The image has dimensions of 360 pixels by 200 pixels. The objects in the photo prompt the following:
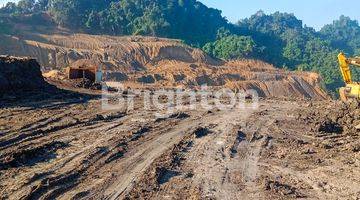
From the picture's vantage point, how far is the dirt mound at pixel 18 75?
17578 millimetres

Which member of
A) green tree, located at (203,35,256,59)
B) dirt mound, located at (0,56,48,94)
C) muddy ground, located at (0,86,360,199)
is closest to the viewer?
muddy ground, located at (0,86,360,199)

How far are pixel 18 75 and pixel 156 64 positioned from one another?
74.9 feet

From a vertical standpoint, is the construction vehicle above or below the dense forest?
below

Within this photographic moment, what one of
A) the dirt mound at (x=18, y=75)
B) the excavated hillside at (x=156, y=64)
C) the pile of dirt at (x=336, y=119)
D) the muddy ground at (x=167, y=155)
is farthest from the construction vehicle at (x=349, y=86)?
the dirt mound at (x=18, y=75)

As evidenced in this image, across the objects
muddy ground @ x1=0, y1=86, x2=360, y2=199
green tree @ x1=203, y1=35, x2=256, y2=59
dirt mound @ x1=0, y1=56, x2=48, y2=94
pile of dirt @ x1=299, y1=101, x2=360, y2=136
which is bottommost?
muddy ground @ x1=0, y1=86, x2=360, y2=199

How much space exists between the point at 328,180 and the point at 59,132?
7.28 m

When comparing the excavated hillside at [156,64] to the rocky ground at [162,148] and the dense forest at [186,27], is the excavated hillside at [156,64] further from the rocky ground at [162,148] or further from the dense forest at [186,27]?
the rocky ground at [162,148]

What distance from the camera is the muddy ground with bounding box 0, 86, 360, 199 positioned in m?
8.71

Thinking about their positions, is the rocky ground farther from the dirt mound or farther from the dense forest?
the dense forest

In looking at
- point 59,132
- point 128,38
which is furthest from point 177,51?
point 59,132

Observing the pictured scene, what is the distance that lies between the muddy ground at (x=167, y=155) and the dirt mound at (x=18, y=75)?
1031 mm

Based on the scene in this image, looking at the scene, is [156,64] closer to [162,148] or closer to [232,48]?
[232,48]

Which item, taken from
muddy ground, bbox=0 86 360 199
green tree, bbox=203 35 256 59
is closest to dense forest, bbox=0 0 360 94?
green tree, bbox=203 35 256 59

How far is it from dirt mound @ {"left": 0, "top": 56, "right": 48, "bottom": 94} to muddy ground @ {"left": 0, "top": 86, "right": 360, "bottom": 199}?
1.03m
